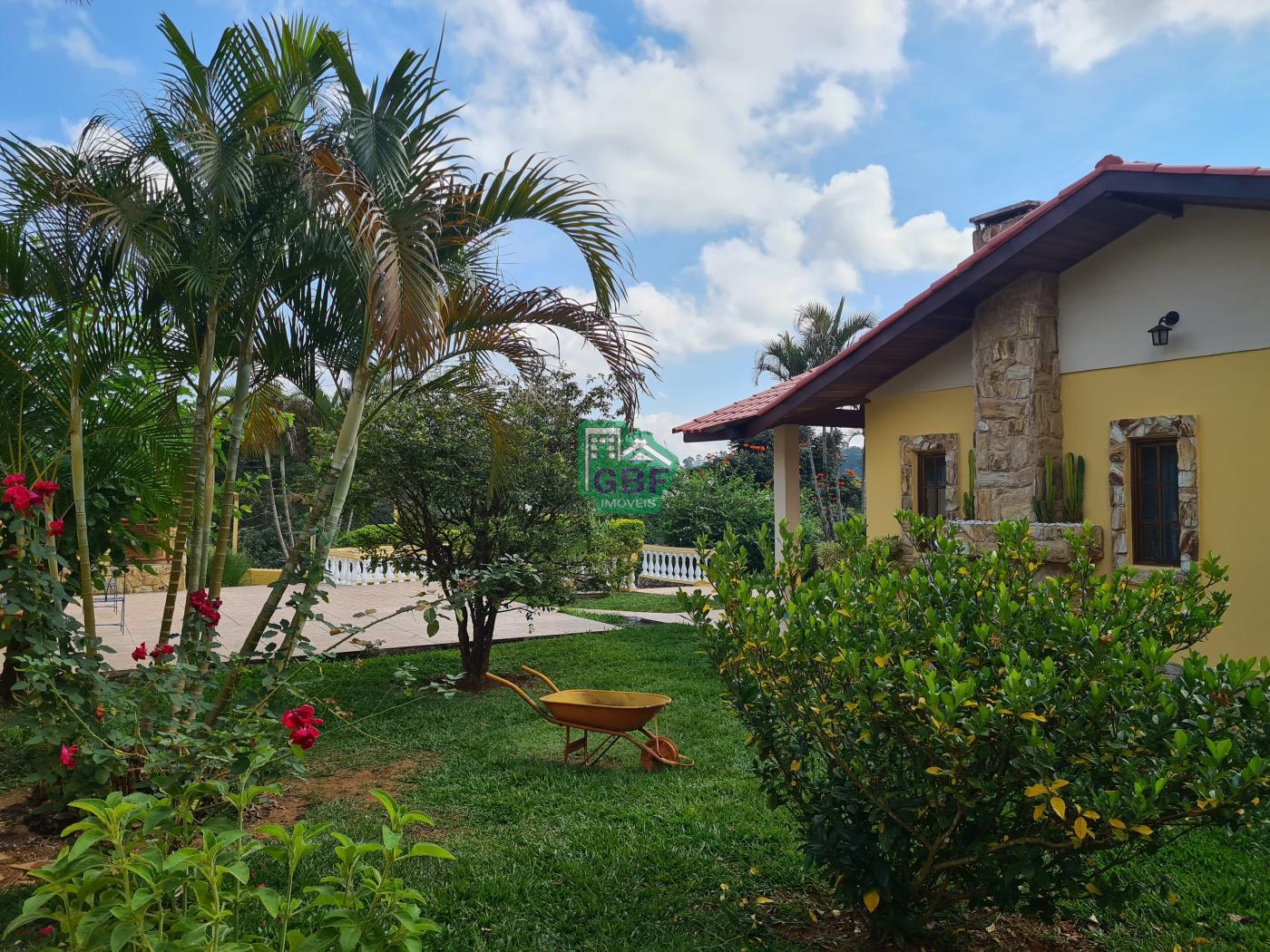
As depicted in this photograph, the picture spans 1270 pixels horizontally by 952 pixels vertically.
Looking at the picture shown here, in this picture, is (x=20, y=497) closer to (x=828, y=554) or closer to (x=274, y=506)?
(x=828, y=554)

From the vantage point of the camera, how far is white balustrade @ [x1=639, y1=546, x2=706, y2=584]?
17.4 metres

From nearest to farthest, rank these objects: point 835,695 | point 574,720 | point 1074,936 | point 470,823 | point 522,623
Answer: point 835,695, point 1074,936, point 470,823, point 574,720, point 522,623

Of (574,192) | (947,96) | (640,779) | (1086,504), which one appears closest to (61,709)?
(640,779)

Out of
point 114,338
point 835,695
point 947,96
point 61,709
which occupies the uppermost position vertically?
point 947,96

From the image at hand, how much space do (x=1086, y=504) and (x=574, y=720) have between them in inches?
195

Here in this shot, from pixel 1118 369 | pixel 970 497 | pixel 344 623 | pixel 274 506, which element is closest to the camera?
pixel 1118 369

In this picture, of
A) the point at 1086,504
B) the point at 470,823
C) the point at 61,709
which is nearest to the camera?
the point at 61,709

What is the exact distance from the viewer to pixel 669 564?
1794 centimetres

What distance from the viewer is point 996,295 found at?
746 cm

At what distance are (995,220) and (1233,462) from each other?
4.72 m

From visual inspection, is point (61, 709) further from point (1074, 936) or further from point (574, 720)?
point (1074, 936)

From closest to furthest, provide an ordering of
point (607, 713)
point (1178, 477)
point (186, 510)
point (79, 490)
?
point (79, 490) < point (186, 510) < point (607, 713) < point (1178, 477)

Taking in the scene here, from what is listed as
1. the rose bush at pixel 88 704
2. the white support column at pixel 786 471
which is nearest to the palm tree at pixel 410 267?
the rose bush at pixel 88 704

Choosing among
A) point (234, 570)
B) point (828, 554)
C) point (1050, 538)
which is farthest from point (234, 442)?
point (234, 570)
